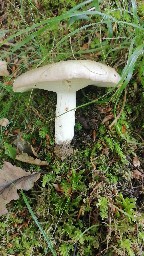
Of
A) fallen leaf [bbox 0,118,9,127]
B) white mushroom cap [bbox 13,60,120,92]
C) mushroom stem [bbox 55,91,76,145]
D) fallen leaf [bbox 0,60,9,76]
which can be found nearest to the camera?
white mushroom cap [bbox 13,60,120,92]

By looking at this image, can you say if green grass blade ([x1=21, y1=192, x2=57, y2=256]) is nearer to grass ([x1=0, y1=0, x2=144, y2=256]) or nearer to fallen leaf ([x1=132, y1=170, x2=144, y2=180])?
grass ([x1=0, y1=0, x2=144, y2=256])

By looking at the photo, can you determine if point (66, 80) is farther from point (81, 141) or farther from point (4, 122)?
point (4, 122)

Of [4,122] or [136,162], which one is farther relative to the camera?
[4,122]

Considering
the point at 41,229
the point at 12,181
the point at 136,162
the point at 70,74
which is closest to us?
the point at 70,74

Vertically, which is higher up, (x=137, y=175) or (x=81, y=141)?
(x=81, y=141)

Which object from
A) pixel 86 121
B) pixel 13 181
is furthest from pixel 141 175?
pixel 13 181

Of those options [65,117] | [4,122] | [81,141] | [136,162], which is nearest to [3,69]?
[4,122]

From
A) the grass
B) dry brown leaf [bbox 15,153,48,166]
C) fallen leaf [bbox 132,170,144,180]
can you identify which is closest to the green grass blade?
the grass
